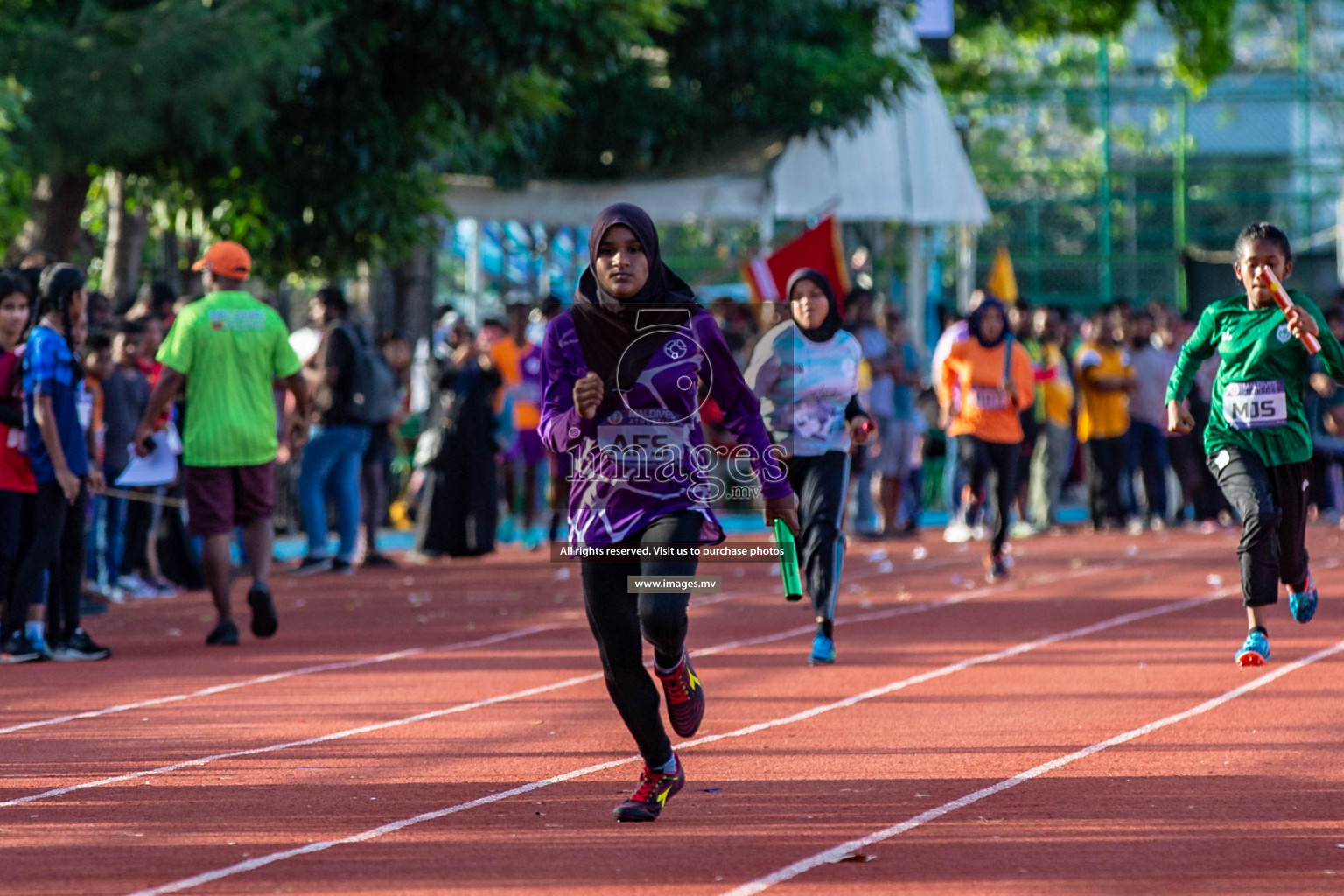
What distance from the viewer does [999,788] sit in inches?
276

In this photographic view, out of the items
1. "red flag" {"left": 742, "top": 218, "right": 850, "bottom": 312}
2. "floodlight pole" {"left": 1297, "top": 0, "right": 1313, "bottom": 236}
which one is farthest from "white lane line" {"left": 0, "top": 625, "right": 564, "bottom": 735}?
"floodlight pole" {"left": 1297, "top": 0, "right": 1313, "bottom": 236}

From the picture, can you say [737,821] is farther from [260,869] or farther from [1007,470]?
[1007,470]

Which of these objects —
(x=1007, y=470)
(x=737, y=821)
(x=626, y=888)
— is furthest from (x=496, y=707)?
(x=1007, y=470)

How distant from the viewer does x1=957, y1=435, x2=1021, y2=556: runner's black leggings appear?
48.1 ft

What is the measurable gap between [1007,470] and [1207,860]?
29.5 ft

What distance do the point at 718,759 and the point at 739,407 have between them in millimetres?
1828

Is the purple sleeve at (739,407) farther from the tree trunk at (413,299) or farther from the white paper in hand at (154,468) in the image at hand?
the tree trunk at (413,299)

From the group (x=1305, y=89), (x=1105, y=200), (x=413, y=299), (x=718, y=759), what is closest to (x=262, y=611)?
(x=718, y=759)

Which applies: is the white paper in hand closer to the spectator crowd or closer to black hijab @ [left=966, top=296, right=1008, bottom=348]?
the spectator crowd

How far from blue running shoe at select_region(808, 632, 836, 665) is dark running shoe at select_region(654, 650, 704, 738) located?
13.1ft

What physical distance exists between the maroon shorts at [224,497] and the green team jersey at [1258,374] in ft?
17.1

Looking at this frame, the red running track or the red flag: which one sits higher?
the red flag

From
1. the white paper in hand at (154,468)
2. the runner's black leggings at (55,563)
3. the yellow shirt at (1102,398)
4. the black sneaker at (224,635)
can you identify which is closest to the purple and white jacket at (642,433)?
the runner's black leggings at (55,563)

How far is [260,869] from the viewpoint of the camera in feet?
19.1
